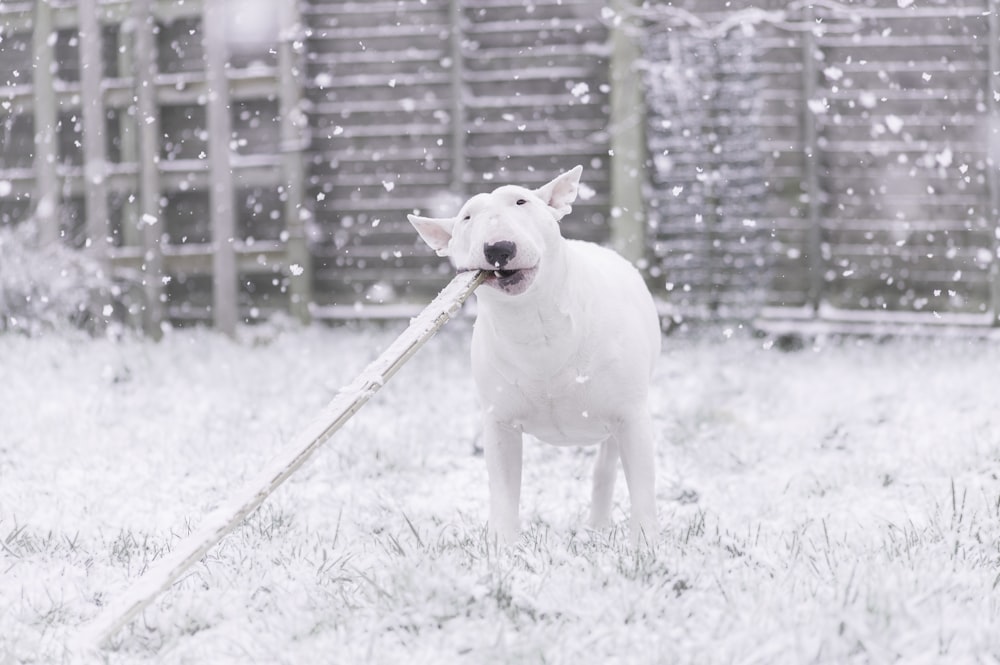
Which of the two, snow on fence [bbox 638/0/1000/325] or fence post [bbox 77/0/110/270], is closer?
snow on fence [bbox 638/0/1000/325]

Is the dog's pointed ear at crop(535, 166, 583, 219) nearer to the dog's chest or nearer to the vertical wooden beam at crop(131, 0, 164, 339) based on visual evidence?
the dog's chest

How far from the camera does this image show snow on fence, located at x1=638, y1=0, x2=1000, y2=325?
284 inches

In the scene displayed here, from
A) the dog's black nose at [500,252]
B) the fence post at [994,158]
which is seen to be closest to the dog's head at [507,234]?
the dog's black nose at [500,252]

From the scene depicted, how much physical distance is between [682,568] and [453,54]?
601 cm

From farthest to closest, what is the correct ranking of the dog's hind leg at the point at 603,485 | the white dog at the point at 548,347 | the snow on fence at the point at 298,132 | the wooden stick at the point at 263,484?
the snow on fence at the point at 298,132 < the dog's hind leg at the point at 603,485 < the white dog at the point at 548,347 < the wooden stick at the point at 263,484

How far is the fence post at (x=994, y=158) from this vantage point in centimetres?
712

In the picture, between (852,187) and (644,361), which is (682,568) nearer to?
(644,361)

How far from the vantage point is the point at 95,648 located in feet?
6.91

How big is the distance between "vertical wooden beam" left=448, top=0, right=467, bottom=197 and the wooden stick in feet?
17.4

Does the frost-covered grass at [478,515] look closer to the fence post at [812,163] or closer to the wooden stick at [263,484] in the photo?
the wooden stick at [263,484]

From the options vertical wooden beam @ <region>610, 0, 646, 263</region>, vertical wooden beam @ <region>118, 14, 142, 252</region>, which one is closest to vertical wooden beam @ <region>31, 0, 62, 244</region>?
vertical wooden beam @ <region>118, 14, 142, 252</region>

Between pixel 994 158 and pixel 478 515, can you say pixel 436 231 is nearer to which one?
pixel 478 515

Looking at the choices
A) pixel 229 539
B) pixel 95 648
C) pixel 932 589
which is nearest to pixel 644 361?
pixel 932 589

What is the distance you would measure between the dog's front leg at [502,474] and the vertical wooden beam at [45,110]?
5962 millimetres
